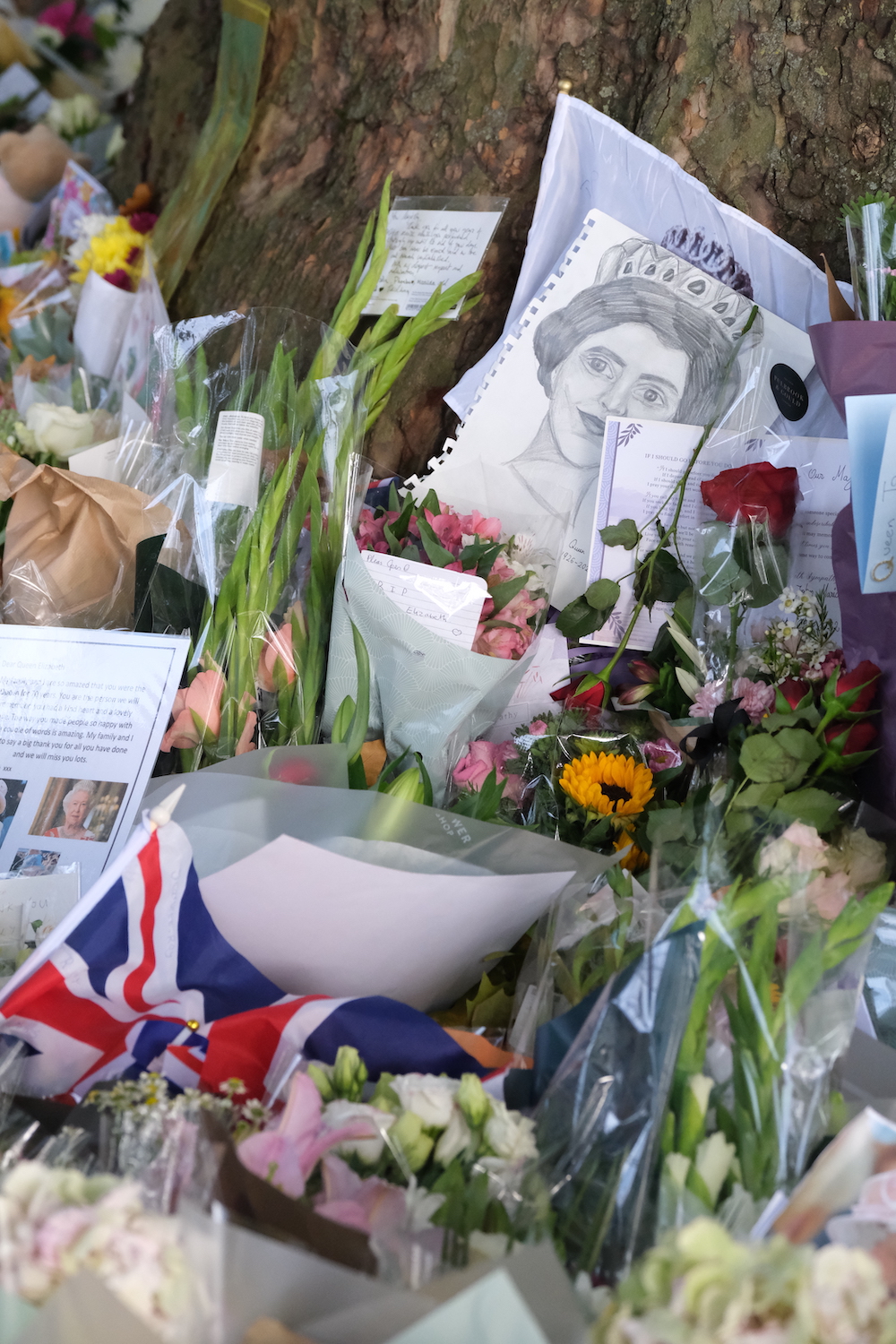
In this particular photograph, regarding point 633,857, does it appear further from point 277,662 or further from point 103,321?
point 103,321

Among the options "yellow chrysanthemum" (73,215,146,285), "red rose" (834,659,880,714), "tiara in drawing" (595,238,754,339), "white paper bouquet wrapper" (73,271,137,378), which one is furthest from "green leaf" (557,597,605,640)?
"yellow chrysanthemum" (73,215,146,285)

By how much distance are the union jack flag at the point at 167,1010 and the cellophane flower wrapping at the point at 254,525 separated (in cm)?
29

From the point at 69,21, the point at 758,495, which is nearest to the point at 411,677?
the point at 758,495

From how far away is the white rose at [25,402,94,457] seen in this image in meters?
1.58

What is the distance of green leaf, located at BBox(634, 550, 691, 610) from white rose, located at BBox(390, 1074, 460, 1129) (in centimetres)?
73

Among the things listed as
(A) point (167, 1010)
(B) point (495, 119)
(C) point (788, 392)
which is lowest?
(A) point (167, 1010)

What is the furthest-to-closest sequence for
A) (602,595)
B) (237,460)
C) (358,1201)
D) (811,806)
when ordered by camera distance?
(602,595)
(237,460)
(811,806)
(358,1201)

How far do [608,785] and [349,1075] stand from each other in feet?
1.50

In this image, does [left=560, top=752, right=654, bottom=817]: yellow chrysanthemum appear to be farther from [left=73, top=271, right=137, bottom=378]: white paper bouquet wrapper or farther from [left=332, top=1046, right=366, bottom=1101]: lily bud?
[left=73, top=271, right=137, bottom=378]: white paper bouquet wrapper

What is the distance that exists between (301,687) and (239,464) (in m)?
0.26

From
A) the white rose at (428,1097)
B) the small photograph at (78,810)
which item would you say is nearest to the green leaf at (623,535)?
the small photograph at (78,810)

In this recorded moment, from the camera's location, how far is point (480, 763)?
106 cm

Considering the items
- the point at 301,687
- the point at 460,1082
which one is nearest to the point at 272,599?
the point at 301,687

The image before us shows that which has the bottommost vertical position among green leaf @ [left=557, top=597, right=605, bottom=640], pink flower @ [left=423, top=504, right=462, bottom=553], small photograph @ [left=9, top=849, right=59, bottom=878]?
small photograph @ [left=9, top=849, right=59, bottom=878]
